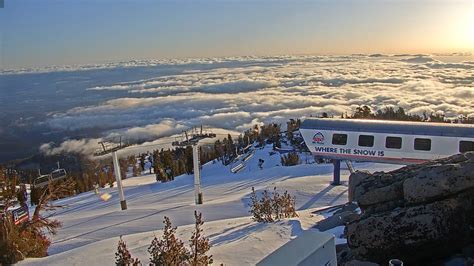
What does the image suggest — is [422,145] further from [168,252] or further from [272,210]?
[168,252]

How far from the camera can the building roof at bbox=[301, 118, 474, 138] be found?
1972cm

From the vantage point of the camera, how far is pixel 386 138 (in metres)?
21.2

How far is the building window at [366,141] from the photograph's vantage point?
2156cm

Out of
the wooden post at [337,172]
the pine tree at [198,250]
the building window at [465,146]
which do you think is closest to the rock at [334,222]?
the pine tree at [198,250]

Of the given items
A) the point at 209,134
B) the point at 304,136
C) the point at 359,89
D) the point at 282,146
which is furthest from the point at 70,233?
the point at 359,89

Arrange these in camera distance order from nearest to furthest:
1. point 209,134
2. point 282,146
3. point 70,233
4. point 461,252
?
1. point 461,252
2. point 70,233
3. point 209,134
4. point 282,146

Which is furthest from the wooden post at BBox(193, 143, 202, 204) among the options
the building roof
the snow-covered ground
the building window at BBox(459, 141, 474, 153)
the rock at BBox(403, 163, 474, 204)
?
the rock at BBox(403, 163, 474, 204)

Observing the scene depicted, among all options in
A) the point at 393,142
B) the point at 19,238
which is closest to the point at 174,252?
the point at 19,238

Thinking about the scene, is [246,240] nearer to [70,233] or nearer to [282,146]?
[70,233]

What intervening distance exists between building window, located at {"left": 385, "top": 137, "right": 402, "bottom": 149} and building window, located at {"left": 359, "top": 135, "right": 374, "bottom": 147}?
0.63 m

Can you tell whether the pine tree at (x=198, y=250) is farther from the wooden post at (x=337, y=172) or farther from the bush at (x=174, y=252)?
the wooden post at (x=337, y=172)

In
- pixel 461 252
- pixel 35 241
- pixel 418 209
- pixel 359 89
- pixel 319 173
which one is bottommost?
pixel 359 89

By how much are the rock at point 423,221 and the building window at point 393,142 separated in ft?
38.4

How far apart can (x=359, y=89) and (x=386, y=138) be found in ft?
579
